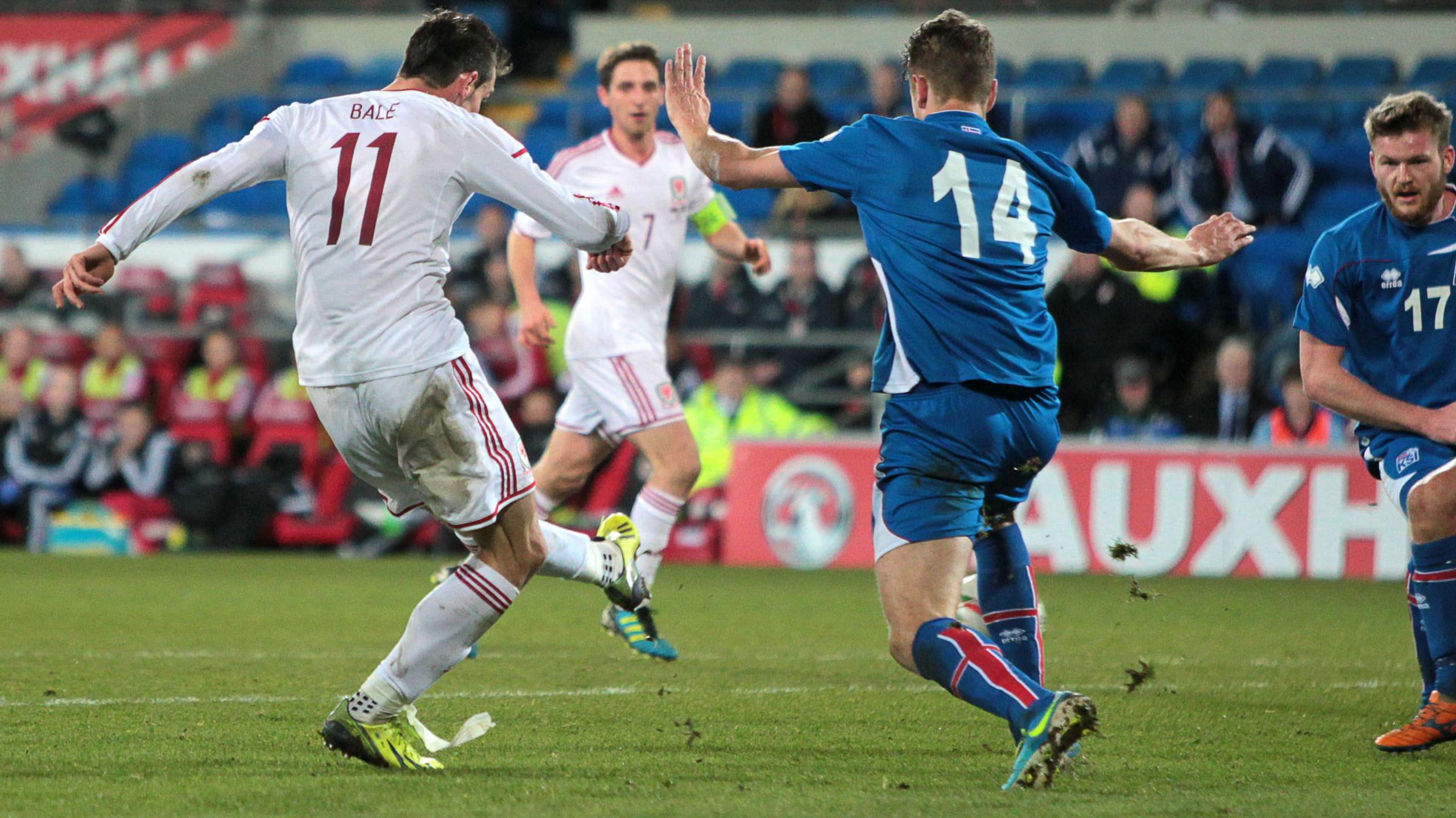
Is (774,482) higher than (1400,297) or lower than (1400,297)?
lower

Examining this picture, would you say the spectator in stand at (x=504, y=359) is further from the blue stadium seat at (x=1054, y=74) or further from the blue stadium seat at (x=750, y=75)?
the blue stadium seat at (x=1054, y=74)

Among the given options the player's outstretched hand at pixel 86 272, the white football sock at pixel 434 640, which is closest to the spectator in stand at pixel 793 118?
the white football sock at pixel 434 640

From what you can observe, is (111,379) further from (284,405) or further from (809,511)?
(809,511)

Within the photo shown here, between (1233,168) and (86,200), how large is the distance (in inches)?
467

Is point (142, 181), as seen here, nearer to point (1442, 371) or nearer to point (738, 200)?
point (738, 200)

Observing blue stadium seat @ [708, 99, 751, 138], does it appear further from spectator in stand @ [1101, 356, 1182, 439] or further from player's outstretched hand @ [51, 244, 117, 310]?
player's outstretched hand @ [51, 244, 117, 310]

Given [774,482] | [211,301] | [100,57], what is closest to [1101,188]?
[774,482]

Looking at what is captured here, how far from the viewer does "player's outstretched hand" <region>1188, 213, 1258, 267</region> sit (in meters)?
5.09

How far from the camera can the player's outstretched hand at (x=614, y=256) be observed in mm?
5129

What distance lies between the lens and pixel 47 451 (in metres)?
13.9

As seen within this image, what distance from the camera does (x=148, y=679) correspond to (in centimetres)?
664

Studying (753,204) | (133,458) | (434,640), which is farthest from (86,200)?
(434,640)

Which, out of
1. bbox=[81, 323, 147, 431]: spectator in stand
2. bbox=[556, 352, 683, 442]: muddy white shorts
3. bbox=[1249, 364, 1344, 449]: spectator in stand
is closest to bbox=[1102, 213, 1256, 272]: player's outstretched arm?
bbox=[556, 352, 683, 442]: muddy white shorts

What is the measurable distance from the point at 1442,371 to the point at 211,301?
12012 millimetres
